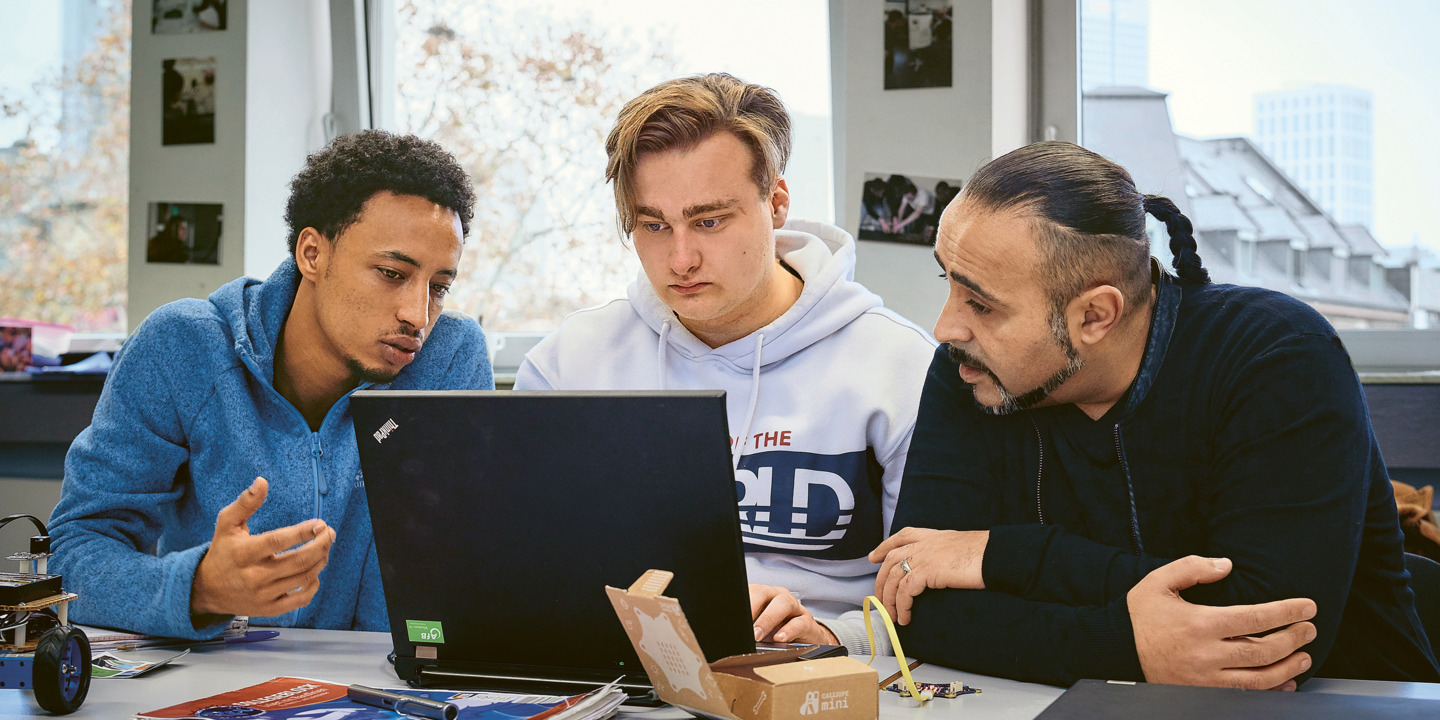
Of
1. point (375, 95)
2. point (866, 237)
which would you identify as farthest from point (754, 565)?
point (375, 95)

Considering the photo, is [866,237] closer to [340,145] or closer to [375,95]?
[340,145]

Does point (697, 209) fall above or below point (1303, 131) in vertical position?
below

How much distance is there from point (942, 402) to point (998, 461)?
0.10 metres

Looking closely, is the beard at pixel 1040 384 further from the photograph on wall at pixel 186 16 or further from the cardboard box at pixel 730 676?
the photograph on wall at pixel 186 16

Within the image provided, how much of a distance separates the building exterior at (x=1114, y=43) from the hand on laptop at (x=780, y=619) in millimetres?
1730

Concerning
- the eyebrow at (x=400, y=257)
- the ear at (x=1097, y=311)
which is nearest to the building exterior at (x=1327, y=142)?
the ear at (x=1097, y=311)

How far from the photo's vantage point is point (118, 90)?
2.99 metres

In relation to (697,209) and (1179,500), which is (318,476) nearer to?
(697,209)

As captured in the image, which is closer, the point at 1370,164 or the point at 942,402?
the point at 942,402

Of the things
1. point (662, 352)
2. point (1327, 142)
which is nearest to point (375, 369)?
point (662, 352)

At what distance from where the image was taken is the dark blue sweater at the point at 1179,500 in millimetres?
1018

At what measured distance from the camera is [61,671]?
908 mm

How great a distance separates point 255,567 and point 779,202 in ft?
2.98

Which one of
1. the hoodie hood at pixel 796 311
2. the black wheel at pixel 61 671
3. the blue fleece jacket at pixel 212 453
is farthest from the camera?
the hoodie hood at pixel 796 311
